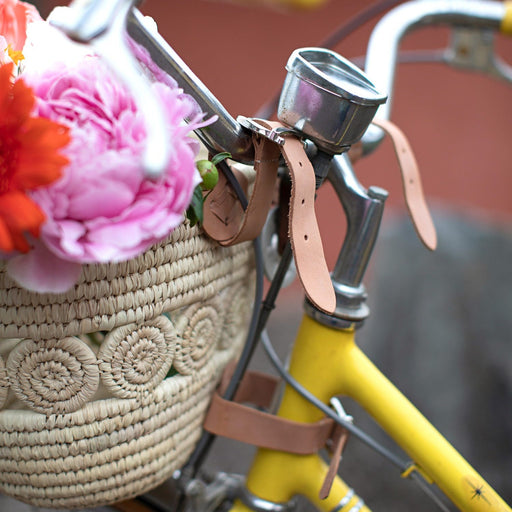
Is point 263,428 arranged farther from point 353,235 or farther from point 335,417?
point 353,235

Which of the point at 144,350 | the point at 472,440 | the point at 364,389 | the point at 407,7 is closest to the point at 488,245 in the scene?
the point at 472,440

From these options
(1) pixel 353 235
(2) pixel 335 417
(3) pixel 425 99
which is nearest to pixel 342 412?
(2) pixel 335 417

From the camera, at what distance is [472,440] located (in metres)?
1.42

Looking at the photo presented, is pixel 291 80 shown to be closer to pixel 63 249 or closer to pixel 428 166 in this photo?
pixel 63 249

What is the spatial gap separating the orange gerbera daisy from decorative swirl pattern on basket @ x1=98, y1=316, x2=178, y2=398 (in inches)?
3.5

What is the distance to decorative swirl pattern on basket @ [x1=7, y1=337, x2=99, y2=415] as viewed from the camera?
0.33 meters

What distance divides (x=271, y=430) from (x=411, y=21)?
0.40m

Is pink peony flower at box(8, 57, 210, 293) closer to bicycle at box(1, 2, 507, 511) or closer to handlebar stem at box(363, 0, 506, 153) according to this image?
bicycle at box(1, 2, 507, 511)

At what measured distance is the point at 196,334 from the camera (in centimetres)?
39

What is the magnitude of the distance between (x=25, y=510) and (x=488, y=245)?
1.77 meters

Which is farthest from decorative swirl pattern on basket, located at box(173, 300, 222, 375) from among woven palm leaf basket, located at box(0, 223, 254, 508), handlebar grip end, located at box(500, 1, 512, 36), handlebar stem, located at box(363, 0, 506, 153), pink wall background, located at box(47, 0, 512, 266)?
pink wall background, located at box(47, 0, 512, 266)

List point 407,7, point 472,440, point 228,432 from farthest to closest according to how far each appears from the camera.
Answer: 1. point 472,440
2. point 407,7
3. point 228,432

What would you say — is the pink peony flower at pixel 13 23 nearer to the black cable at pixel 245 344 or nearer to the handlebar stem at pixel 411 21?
the black cable at pixel 245 344

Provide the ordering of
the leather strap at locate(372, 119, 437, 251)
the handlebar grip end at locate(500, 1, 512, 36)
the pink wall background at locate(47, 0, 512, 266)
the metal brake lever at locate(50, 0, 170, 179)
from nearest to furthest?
the metal brake lever at locate(50, 0, 170, 179) < the leather strap at locate(372, 119, 437, 251) < the handlebar grip end at locate(500, 1, 512, 36) < the pink wall background at locate(47, 0, 512, 266)
